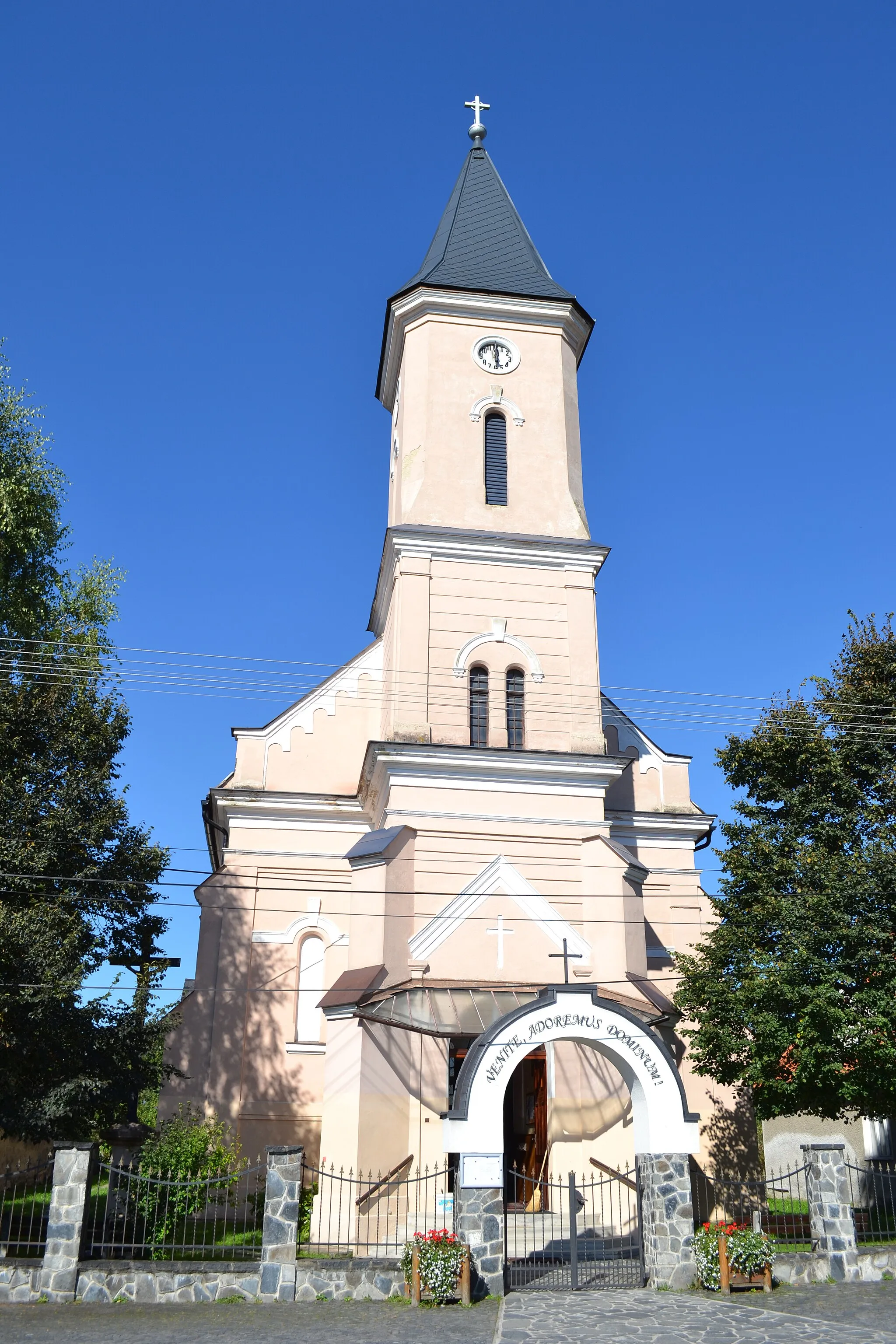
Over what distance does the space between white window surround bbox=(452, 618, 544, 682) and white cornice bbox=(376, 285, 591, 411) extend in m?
7.32

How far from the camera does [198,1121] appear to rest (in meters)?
20.0

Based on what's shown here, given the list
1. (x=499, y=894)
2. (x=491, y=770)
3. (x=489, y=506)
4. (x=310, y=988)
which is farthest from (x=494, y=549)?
(x=310, y=988)

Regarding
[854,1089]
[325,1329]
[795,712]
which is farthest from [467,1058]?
[795,712]

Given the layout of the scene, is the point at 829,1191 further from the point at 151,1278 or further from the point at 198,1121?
the point at 198,1121

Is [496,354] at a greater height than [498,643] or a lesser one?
greater

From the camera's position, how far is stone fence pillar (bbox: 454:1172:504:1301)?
44.8 feet

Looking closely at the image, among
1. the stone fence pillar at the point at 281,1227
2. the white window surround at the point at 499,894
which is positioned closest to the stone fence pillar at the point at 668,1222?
the stone fence pillar at the point at 281,1227

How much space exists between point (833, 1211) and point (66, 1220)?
9694 mm

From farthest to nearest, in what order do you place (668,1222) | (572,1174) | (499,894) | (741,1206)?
(499,894) < (741,1206) < (668,1222) < (572,1174)

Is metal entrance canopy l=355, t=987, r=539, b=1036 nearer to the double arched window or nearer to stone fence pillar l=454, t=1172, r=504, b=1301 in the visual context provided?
stone fence pillar l=454, t=1172, r=504, b=1301

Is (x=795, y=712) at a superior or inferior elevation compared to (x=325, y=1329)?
superior

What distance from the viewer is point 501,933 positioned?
1953cm

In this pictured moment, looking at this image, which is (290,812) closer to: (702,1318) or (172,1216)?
(172,1216)

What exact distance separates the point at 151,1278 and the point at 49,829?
7.15 meters
